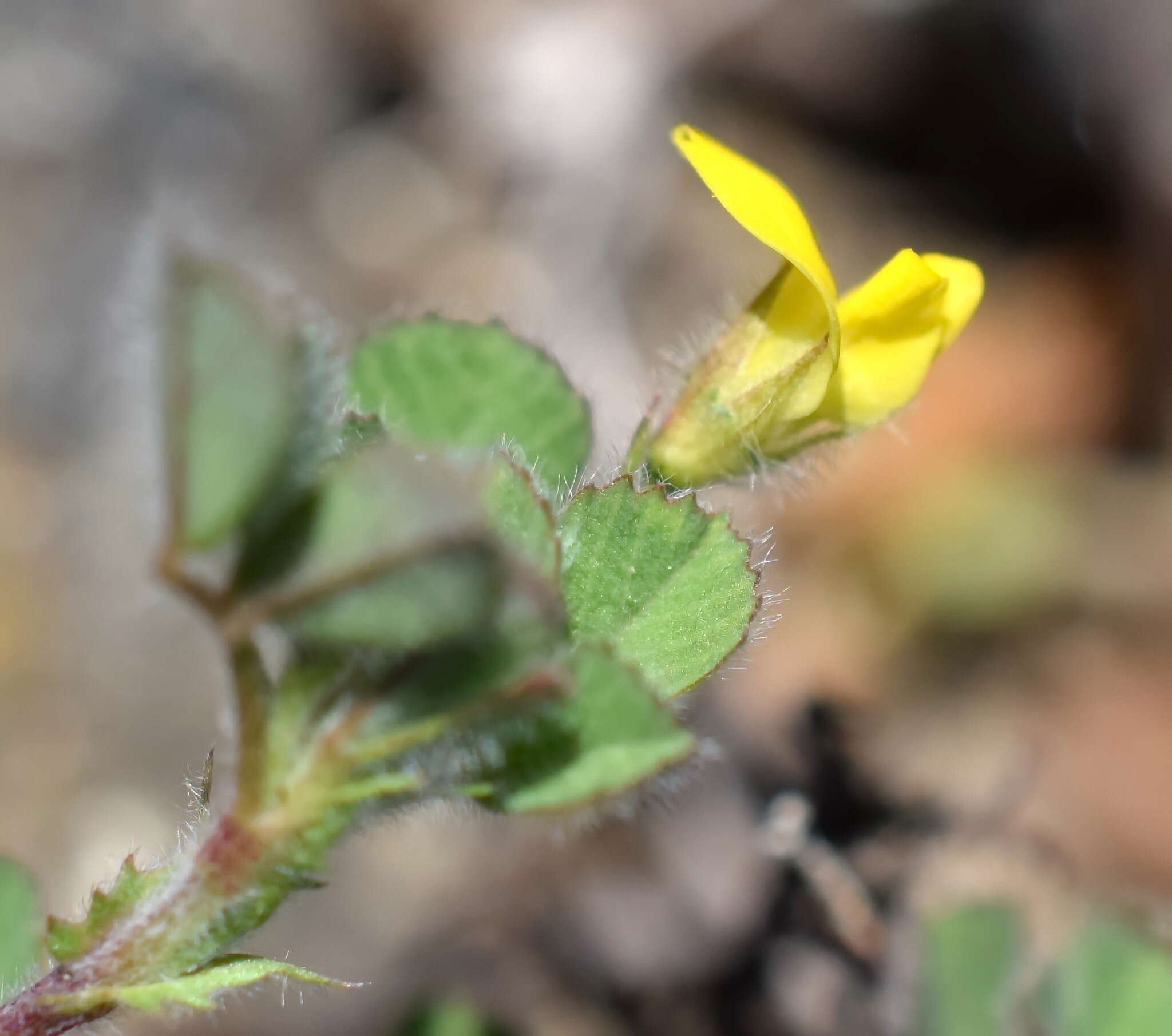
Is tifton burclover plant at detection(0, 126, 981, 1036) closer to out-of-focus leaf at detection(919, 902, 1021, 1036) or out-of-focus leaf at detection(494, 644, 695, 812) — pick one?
out-of-focus leaf at detection(494, 644, 695, 812)

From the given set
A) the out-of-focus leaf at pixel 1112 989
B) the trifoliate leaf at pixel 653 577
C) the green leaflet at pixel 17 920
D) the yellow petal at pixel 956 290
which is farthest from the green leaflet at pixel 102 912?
the out-of-focus leaf at pixel 1112 989

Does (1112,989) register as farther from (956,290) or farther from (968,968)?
(956,290)

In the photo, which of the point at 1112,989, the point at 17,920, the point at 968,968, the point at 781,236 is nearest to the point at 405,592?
the point at 781,236

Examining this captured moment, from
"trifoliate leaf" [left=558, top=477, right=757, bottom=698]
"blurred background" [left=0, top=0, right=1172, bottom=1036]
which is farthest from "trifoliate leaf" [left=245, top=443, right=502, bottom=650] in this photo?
"blurred background" [left=0, top=0, right=1172, bottom=1036]

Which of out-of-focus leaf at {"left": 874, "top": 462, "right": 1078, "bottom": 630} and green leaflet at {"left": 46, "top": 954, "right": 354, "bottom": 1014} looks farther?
out-of-focus leaf at {"left": 874, "top": 462, "right": 1078, "bottom": 630}

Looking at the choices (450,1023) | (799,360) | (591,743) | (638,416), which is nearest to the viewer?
(591,743)

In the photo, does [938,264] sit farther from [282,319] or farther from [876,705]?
[876,705]

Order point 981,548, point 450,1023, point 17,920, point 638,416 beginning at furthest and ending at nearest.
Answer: point 981,548
point 638,416
point 450,1023
point 17,920
